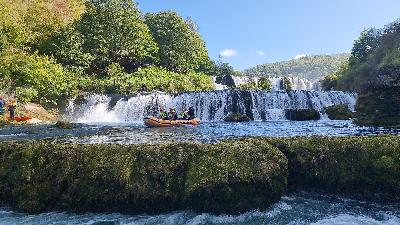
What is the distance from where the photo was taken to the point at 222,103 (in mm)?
40281

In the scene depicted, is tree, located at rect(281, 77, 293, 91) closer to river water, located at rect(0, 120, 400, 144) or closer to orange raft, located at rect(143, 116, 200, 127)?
orange raft, located at rect(143, 116, 200, 127)

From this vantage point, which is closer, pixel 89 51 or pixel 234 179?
pixel 234 179

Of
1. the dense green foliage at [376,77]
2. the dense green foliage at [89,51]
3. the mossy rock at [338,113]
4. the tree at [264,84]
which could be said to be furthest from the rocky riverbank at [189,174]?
the tree at [264,84]

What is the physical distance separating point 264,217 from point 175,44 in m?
64.6

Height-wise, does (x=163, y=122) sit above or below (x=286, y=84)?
below

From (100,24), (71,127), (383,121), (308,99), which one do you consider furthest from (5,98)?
(383,121)

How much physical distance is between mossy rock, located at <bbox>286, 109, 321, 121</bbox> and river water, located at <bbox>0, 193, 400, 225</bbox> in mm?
26307

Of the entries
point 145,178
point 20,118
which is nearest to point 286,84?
point 20,118

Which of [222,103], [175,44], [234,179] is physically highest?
[175,44]

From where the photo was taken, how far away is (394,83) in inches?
973

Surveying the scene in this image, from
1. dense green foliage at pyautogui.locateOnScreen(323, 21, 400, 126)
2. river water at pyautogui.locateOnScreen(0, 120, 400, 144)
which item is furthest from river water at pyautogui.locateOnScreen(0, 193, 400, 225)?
dense green foliage at pyautogui.locateOnScreen(323, 21, 400, 126)

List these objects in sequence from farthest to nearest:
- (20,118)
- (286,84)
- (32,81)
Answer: (286,84) → (32,81) → (20,118)

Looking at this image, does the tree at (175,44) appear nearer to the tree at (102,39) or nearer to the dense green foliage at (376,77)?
the tree at (102,39)

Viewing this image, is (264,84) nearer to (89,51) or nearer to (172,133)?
(89,51)
